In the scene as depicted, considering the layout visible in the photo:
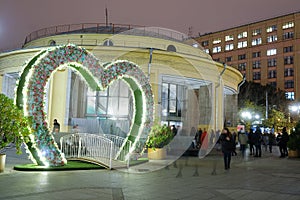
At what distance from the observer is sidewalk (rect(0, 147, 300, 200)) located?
7.54m

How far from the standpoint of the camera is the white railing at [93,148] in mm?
12476

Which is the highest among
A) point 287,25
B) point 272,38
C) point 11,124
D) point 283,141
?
point 287,25

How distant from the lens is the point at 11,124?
10.5 meters

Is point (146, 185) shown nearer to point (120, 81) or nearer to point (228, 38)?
point (120, 81)

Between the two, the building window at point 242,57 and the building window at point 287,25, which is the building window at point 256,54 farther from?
the building window at point 287,25

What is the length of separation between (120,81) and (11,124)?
13.9m

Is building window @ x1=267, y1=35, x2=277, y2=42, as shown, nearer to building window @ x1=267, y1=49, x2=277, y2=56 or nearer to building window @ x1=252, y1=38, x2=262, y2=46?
building window @ x1=252, y1=38, x2=262, y2=46

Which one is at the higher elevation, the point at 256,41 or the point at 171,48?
the point at 256,41

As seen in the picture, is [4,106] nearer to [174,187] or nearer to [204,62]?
[174,187]

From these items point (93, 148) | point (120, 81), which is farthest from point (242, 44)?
point (93, 148)

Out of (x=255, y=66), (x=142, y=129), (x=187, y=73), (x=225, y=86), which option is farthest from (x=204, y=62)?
(x=255, y=66)

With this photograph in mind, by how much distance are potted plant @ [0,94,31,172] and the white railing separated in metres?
2.47

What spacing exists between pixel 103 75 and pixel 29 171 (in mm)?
4454

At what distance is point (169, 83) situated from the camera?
28.6 m
